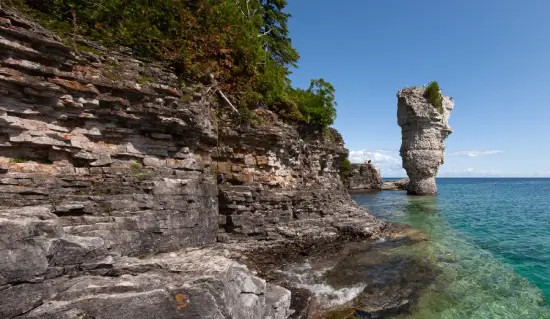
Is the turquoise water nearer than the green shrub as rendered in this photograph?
Yes

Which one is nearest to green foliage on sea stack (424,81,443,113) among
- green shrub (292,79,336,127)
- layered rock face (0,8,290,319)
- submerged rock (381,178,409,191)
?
submerged rock (381,178,409,191)

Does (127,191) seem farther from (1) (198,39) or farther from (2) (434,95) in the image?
(2) (434,95)

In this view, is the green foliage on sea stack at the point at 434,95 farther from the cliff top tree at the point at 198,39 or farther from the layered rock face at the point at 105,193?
the layered rock face at the point at 105,193

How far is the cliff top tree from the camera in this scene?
25.1ft

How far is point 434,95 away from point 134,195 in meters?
40.7

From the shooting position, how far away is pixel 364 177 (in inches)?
2184

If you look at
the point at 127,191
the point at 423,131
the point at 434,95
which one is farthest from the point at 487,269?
the point at 434,95

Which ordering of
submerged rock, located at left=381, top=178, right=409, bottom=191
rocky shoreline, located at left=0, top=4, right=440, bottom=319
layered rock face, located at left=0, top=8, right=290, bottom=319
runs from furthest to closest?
submerged rock, located at left=381, top=178, right=409, bottom=191
rocky shoreline, located at left=0, top=4, right=440, bottom=319
layered rock face, located at left=0, top=8, right=290, bottom=319

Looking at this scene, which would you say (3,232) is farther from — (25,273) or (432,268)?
(432,268)

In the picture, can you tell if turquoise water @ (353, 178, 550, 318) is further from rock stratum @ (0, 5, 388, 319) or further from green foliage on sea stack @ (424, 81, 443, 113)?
green foliage on sea stack @ (424, 81, 443, 113)

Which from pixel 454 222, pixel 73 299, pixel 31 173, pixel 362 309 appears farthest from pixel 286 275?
pixel 454 222

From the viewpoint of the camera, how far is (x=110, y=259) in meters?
5.18

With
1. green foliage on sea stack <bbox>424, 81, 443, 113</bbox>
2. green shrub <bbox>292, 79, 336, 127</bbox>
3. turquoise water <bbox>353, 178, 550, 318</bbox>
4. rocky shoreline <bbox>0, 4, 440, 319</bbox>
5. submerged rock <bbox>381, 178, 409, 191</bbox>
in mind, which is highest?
green foliage on sea stack <bbox>424, 81, 443, 113</bbox>

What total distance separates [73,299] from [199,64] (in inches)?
Result: 317
